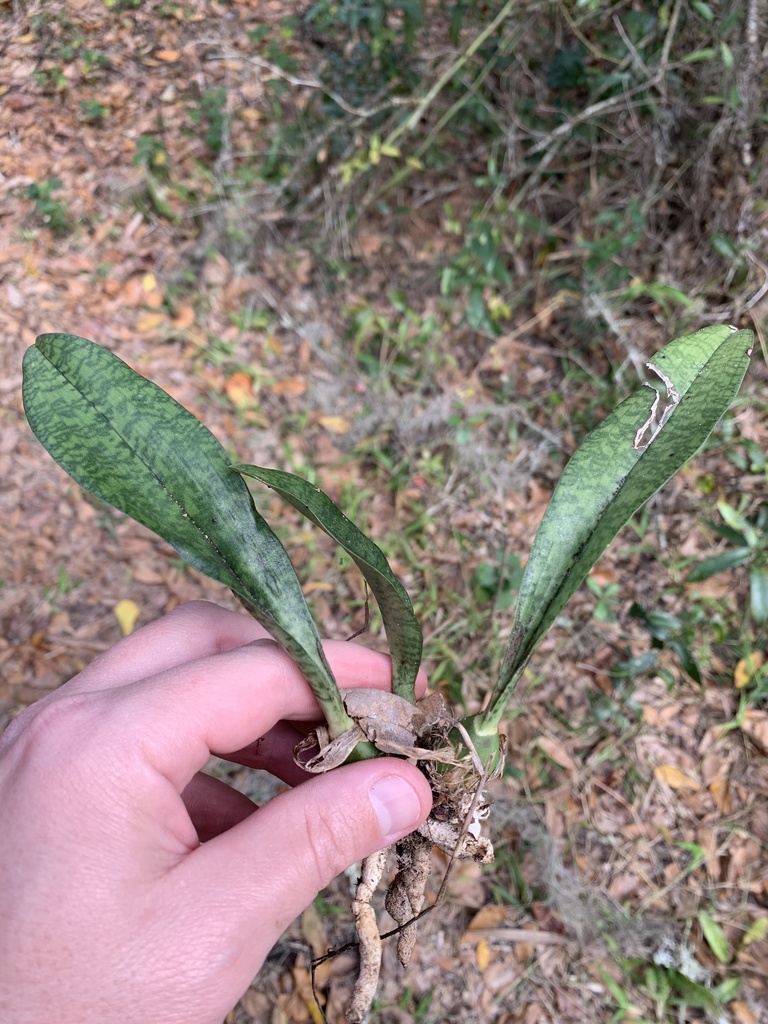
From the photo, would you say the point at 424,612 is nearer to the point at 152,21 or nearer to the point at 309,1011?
the point at 309,1011

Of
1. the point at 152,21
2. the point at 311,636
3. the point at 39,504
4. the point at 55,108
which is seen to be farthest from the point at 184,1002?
the point at 152,21

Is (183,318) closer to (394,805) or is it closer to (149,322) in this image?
(149,322)

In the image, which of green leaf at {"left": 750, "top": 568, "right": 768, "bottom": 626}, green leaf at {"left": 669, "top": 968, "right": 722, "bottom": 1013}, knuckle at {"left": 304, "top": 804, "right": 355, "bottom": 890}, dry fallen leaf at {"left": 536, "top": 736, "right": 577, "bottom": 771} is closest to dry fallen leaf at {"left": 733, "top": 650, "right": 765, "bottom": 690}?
green leaf at {"left": 750, "top": 568, "right": 768, "bottom": 626}

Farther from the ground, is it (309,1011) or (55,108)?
(55,108)

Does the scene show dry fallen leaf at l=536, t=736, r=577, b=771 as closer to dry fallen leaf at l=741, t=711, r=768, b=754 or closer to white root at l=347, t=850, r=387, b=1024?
dry fallen leaf at l=741, t=711, r=768, b=754

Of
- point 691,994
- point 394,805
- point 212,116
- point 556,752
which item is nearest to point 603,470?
point 394,805

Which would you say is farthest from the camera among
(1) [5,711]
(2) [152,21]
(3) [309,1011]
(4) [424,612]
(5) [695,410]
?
(2) [152,21]
